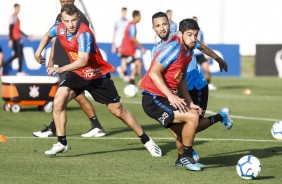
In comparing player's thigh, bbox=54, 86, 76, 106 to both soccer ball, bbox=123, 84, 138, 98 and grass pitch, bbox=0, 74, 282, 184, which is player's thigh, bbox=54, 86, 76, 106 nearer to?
grass pitch, bbox=0, 74, 282, 184

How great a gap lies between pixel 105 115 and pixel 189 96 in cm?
770

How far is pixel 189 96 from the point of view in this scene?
11984mm

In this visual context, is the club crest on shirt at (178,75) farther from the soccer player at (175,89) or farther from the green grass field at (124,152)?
the green grass field at (124,152)

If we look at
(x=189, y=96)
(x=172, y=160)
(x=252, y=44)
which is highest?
(x=189, y=96)

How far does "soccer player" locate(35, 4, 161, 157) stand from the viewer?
12508 millimetres

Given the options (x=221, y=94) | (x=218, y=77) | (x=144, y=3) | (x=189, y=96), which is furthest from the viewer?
(x=144, y=3)

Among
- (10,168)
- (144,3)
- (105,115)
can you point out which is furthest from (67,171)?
(144,3)

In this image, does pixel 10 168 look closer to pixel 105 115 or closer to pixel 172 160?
pixel 172 160

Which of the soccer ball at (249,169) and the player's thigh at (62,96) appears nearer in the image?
the soccer ball at (249,169)

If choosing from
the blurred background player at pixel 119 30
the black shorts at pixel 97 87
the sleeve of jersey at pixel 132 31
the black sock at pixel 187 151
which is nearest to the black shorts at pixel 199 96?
the black shorts at pixel 97 87

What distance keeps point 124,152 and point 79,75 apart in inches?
50.2

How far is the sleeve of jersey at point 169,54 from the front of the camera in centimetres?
1122

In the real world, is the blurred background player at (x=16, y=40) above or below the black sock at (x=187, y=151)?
below

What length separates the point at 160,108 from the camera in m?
11.6
